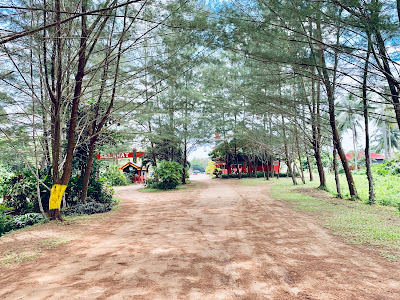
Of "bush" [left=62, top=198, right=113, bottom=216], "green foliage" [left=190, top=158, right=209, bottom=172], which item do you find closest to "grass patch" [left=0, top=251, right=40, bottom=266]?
"bush" [left=62, top=198, right=113, bottom=216]

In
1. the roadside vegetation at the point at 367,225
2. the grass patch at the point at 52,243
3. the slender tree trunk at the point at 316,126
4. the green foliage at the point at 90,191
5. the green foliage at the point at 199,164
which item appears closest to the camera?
the roadside vegetation at the point at 367,225

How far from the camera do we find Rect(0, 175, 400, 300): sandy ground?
2225 mm

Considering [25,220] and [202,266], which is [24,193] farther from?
[202,266]

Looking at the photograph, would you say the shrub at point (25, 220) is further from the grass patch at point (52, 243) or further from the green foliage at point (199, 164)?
the green foliage at point (199, 164)

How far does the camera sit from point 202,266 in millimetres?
2803

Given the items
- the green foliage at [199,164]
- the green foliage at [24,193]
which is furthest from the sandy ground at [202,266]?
the green foliage at [199,164]

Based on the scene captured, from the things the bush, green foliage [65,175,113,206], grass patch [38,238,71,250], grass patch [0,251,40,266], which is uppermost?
green foliage [65,175,113,206]

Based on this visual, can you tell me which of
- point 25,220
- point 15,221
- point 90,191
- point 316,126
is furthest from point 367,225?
point 90,191

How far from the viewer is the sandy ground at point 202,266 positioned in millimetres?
2225

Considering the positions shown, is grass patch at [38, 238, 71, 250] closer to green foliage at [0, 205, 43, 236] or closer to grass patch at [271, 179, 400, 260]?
green foliage at [0, 205, 43, 236]

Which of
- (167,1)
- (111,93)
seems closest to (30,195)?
(111,93)

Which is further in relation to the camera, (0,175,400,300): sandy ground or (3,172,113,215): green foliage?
(3,172,113,215): green foliage

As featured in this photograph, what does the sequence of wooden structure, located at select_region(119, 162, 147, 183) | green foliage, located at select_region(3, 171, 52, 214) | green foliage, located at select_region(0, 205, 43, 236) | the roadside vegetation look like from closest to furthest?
the roadside vegetation, green foliage, located at select_region(0, 205, 43, 236), green foliage, located at select_region(3, 171, 52, 214), wooden structure, located at select_region(119, 162, 147, 183)

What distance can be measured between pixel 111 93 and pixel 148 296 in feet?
22.0
